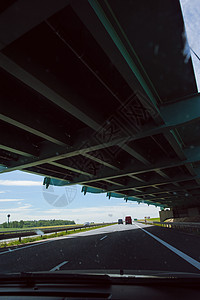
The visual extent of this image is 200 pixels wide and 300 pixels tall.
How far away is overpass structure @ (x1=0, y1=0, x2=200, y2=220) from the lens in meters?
4.57

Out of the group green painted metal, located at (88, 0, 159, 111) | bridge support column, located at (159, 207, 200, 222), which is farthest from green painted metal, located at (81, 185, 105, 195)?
bridge support column, located at (159, 207, 200, 222)

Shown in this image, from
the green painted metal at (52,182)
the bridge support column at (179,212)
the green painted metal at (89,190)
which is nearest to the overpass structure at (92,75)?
the green painted metal at (52,182)

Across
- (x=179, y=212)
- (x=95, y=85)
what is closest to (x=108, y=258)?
(x=95, y=85)

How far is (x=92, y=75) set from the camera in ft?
22.2

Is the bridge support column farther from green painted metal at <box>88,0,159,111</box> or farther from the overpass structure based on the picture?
green painted metal at <box>88,0,159,111</box>

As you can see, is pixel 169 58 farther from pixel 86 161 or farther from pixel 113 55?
pixel 86 161

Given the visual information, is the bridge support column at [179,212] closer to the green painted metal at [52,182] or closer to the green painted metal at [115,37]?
the green painted metal at [52,182]

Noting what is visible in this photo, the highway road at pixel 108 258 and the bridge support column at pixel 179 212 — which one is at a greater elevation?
the bridge support column at pixel 179 212

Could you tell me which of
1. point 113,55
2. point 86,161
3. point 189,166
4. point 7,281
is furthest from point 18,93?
point 189,166

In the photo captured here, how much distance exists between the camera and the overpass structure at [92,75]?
15.0 ft

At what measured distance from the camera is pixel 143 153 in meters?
13.4

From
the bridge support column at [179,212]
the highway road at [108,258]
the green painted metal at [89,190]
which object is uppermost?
the green painted metal at [89,190]

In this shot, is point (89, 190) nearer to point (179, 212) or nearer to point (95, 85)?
point (95, 85)

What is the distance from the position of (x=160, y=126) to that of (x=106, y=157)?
5607 millimetres
